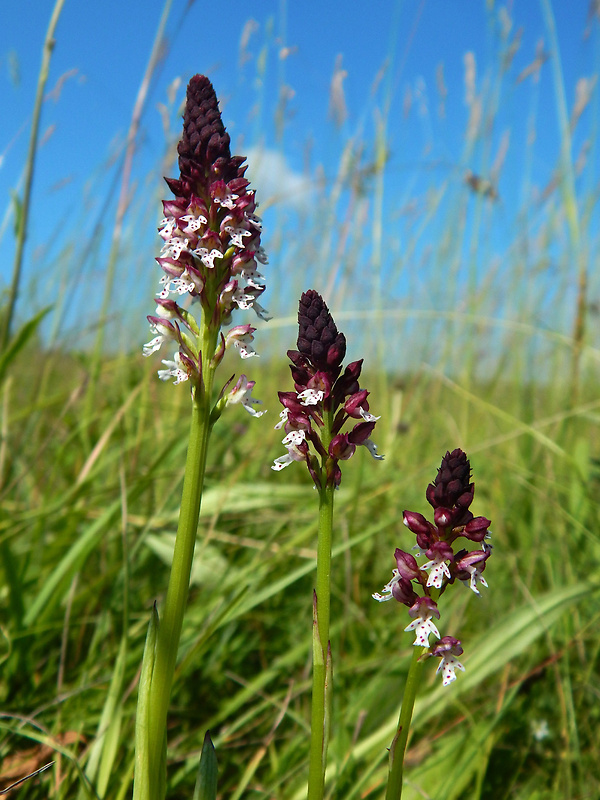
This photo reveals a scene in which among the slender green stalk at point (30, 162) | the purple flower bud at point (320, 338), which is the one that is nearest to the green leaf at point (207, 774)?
the purple flower bud at point (320, 338)

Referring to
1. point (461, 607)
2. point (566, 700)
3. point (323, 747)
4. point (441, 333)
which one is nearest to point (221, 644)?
point (461, 607)

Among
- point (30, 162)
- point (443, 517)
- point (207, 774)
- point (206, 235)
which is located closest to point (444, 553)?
point (443, 517)

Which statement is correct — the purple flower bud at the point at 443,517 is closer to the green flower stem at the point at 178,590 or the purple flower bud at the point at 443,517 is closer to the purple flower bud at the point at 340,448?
the purple flower bud at the point at 340,448

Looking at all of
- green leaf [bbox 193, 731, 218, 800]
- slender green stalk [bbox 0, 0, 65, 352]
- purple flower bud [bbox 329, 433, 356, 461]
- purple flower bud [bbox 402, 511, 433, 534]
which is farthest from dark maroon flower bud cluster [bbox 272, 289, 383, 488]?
slender green stalk [bbox 0, 0, 65, 352]

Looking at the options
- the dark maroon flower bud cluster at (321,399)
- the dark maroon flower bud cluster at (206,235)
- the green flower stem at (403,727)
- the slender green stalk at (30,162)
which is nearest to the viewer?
the green flower stem at (403,727)

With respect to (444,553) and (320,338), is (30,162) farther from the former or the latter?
(444,553)

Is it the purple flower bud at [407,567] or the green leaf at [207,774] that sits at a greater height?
the purple flower bud at [407,567]

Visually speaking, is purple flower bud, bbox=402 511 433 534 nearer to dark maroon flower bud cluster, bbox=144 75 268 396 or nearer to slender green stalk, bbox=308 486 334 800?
slender green stalk, bbox=308 486 334 800
